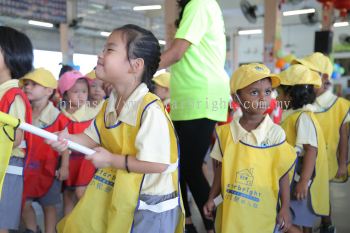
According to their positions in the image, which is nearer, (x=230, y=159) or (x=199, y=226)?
(x=230, y=159)

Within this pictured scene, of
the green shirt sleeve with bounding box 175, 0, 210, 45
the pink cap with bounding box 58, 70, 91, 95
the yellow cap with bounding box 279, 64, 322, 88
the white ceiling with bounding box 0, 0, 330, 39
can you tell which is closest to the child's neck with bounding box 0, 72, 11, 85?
the green shirt sleeve with bounding box 175, 0, 210, 45

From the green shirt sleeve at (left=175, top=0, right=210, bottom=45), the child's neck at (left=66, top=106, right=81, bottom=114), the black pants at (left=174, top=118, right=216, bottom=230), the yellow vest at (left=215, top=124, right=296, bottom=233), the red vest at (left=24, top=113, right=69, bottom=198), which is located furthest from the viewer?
the child's neck at (left=66, top=106, right=81, bottom=114)

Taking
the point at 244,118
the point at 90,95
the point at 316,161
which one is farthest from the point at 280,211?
the point at 90,95

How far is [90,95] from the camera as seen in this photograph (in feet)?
9.65

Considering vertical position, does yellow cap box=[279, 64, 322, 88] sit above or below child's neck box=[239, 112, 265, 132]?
above

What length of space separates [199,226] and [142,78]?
58.8 inches

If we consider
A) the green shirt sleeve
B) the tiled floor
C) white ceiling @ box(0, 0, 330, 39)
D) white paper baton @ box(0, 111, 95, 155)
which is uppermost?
white ceiling @ box(0, 0, 330, 39)

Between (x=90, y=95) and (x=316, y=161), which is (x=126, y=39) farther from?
(x=90, y=95)

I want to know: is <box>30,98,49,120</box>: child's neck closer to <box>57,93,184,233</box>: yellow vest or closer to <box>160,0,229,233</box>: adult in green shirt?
<box>160,0,229,233</box>: adult in green shirt

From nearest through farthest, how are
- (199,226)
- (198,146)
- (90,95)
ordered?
(198,146) < (199,226) < (90,95)

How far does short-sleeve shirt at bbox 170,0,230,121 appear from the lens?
6.44ft

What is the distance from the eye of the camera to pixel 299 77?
219 cm

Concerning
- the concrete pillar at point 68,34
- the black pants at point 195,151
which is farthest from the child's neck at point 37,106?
the concrete pillar at point 68,34

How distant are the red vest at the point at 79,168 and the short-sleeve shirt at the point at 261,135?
108 centimetres
